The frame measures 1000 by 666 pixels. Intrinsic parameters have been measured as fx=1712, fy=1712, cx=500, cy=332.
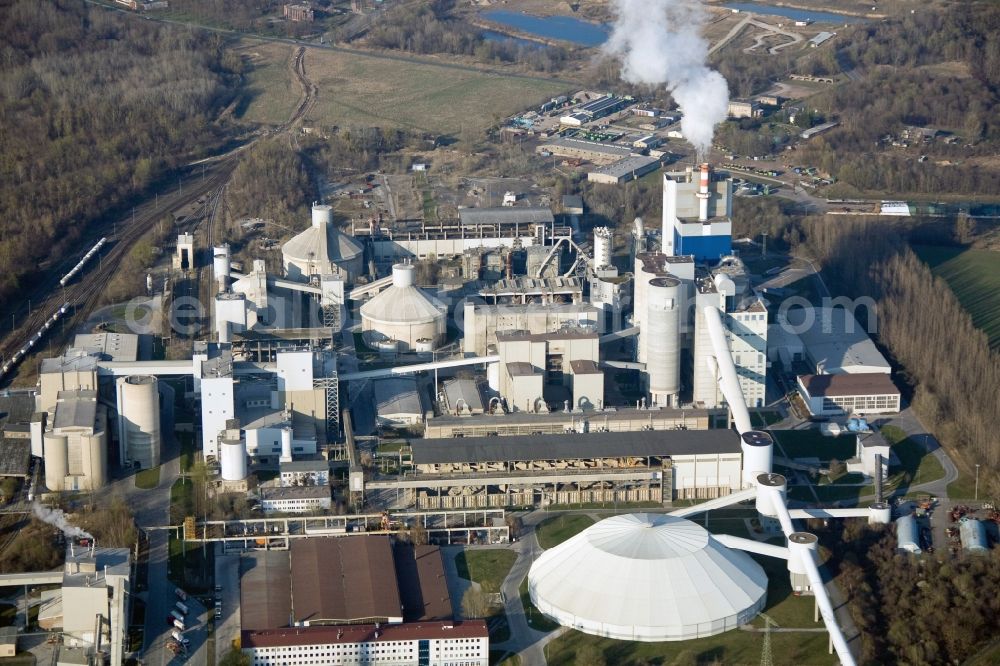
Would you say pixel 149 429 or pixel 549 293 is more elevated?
pixel 549 293

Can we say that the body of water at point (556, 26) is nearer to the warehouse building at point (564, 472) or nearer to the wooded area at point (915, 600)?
the warehouse building at point (564, 472)

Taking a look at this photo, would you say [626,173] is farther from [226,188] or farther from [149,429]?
[149,429]

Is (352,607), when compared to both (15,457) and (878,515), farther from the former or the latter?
(878,515)

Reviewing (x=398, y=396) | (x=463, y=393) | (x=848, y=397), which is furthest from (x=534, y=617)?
(x=848, y=397)

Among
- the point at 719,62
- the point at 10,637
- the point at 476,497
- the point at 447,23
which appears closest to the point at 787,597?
the point at 476,497

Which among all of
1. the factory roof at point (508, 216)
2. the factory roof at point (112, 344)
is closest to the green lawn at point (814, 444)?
the factory roof at point (508, 216)

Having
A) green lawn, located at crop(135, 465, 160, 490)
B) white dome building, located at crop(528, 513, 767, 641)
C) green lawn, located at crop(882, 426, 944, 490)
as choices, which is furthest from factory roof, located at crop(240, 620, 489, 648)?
green lawn, located at crop(882, 426, 944, 490)
